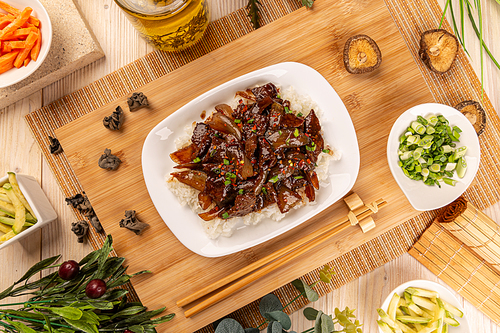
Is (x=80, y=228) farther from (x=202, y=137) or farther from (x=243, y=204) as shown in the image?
(x=243, y=204)

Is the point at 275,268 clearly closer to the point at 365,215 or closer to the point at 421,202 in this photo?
the point at 365,215

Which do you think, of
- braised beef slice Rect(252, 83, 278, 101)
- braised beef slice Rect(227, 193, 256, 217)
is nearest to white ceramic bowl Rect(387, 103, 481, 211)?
braised beef slice Rect(252, 83, 278, 101)

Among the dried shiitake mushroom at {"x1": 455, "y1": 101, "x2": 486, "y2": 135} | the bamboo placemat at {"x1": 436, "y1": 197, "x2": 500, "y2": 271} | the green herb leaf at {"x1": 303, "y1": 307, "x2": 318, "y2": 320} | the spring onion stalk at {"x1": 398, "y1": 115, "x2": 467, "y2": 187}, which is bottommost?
the bamboo placemat at {"x1": 436, "y1": 197, "x2": 500, "y2": 271}

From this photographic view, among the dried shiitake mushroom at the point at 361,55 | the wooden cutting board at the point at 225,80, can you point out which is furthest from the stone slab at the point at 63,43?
the dried shiitake mushroom at the point at 361,55

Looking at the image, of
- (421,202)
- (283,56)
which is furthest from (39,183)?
(421,202)

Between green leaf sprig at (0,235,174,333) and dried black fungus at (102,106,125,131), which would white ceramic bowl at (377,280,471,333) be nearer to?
green leaf sprig at (0,235,174,333)

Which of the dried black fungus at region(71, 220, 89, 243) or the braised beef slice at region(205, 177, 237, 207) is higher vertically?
the braised beef slice at region(205, 177, 237, 207)
